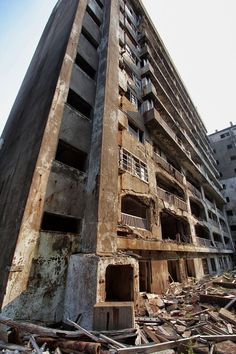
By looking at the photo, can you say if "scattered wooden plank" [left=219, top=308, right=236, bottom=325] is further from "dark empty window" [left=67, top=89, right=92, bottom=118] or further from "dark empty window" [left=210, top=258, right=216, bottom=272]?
"dark empty window" [left=210, top=258, right=216, bottom=272]

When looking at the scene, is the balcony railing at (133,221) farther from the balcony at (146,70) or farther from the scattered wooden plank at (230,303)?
the balcony at (146,70)

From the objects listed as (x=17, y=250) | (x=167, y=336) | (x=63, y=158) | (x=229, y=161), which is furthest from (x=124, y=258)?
(x=229, y=161)

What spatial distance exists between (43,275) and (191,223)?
46.5 ft

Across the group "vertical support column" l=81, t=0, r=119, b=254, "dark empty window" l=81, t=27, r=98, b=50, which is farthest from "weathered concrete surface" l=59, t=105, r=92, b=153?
"dark empty window" l=81, t=27, r=98, b=50

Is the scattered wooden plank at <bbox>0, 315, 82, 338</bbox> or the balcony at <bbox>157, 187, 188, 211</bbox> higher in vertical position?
the balcony at <bbox>157, 187, 188, 211</bbox>

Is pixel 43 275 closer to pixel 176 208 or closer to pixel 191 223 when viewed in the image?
pixel 176 208

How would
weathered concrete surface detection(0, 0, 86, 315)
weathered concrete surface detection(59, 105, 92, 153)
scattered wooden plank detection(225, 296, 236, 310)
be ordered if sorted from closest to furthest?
1. weathered concrete surface detection(0, 0, 86, 315)
2. scattered wooden plank detection(225, 296, 236, 310)
3. weathered concrete surface detection(59, 105, 92, 153)

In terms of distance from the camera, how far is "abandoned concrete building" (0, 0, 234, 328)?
21.6ft

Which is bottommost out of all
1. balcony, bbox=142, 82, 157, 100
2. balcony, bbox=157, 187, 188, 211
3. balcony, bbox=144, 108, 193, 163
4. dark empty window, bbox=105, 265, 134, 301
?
dark empty window, bbox=105, 265, 134, 301

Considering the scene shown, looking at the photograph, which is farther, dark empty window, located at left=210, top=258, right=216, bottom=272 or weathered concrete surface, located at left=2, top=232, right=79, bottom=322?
dark empty window, located at left=210, top=258, right=216, bottom=272

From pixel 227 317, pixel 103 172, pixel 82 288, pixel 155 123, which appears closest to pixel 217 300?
pixel 227 317

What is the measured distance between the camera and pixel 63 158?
12133 mm

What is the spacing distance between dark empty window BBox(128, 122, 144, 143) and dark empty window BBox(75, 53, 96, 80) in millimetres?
4325

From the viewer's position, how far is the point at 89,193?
8883 millimetres
